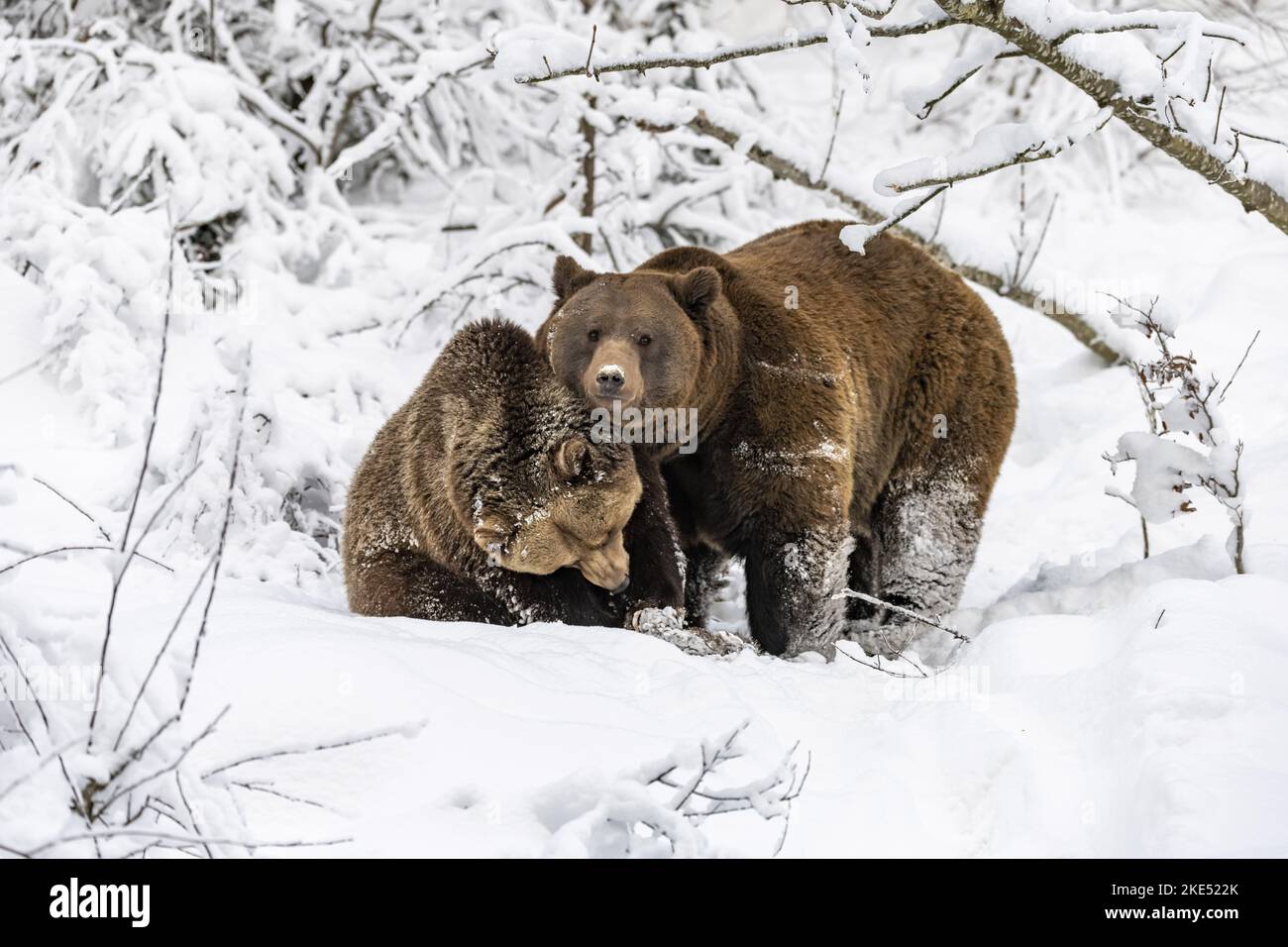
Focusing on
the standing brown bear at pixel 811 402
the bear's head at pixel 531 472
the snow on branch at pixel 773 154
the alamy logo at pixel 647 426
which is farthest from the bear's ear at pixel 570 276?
the snow on branch at pixel 773 154

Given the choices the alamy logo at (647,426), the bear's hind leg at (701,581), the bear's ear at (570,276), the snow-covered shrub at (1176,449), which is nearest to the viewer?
the alamy logo at (647,426)

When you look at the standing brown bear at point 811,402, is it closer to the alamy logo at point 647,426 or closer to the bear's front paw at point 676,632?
the alamy logo at point 647,426

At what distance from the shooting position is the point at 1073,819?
9.64 ft

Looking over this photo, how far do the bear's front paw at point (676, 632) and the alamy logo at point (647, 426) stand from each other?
2.10ft

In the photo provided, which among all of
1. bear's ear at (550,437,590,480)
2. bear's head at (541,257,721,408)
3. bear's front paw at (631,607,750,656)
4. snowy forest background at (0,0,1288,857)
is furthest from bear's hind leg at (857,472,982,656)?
bear's ear at (550,437,590,480)

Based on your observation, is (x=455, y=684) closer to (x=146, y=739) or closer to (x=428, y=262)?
(x=146, y=739)

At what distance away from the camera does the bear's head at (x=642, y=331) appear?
466 cm

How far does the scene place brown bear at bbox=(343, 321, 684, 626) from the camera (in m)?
4.26

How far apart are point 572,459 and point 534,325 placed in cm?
507

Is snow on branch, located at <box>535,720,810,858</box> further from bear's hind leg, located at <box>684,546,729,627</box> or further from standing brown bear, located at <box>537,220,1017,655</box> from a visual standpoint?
bear's hind leg, located at <box>684,546,729,627</box>

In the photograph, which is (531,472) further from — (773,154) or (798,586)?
(773,154)

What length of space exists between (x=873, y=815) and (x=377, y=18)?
26.5 feet

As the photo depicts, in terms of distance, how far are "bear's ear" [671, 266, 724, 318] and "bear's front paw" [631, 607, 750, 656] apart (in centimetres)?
117

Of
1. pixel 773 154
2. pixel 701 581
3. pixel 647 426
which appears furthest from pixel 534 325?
pixel 647 426
